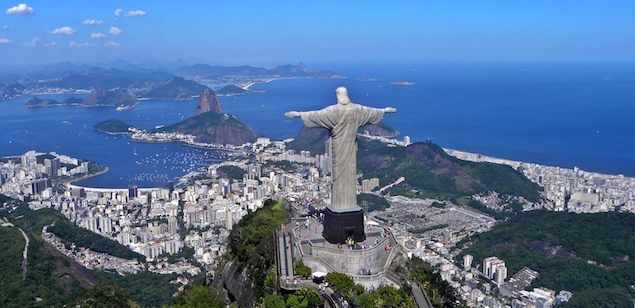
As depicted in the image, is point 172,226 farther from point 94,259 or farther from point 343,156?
point 343,156

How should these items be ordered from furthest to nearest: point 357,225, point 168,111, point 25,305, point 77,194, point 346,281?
point 168,111
point 77,194
point 25,305
point 357,225
point 346,281

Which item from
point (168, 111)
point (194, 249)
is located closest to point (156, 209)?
point (194, 249)

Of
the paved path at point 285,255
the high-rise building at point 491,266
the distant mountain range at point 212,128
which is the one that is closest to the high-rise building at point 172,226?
the high-rise building at point 491,266

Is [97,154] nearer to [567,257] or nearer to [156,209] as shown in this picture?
[156,209]

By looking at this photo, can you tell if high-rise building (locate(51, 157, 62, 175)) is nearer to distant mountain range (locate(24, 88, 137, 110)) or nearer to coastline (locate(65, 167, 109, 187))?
coastline (locate(65, 167, 109, 187))

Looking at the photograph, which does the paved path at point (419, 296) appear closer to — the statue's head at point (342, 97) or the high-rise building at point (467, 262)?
the statue's head at point (342, 97)

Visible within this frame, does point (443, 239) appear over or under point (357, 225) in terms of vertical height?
under

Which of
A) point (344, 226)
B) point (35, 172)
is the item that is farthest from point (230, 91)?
point (344, 226)
